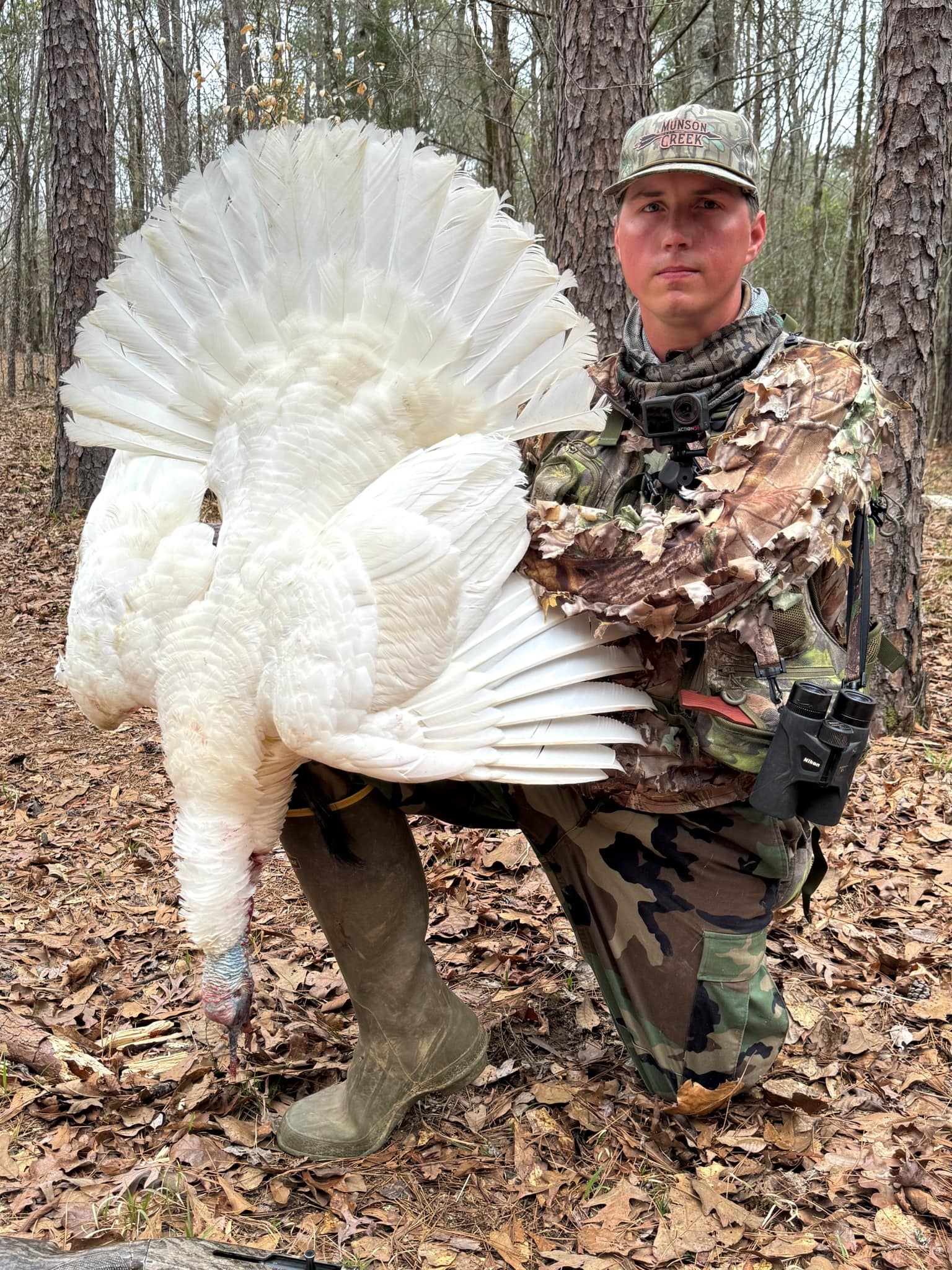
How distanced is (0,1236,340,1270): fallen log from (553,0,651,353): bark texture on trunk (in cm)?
376

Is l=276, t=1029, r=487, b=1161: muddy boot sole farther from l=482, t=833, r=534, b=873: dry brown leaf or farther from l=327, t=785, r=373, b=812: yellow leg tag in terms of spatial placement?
l=482, t=833, r=534, b=873: dry brown leaf

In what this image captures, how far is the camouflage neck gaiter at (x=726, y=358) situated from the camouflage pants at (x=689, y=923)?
1069 millimetres

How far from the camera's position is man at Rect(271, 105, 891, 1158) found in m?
2.08

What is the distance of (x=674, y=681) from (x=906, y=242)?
3.32 m

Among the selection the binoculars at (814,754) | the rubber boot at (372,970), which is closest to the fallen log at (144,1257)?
the rubber boot at (372,970)

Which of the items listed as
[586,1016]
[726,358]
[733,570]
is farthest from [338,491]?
[586,1016]

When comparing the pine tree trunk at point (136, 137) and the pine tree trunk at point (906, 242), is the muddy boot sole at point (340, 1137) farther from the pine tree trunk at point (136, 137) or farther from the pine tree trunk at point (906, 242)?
the pine tree trunk at point (136, 137)

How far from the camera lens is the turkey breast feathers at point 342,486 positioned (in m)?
2.11

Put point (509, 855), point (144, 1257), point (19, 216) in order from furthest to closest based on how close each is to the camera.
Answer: point (19, 216) → point (509, 855) → point (144, 1257)

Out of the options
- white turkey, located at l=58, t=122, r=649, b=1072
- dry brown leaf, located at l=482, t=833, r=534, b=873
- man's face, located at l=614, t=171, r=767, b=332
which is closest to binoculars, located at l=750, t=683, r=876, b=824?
white turkey, located at l=58, t=122, r=649, b=1072

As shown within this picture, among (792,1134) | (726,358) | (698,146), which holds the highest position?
(698,146)

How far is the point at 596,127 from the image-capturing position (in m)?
4.37

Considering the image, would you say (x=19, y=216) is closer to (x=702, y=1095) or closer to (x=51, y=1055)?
(x=51, y=1055)

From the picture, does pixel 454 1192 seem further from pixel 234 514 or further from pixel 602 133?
pixel 602 133
